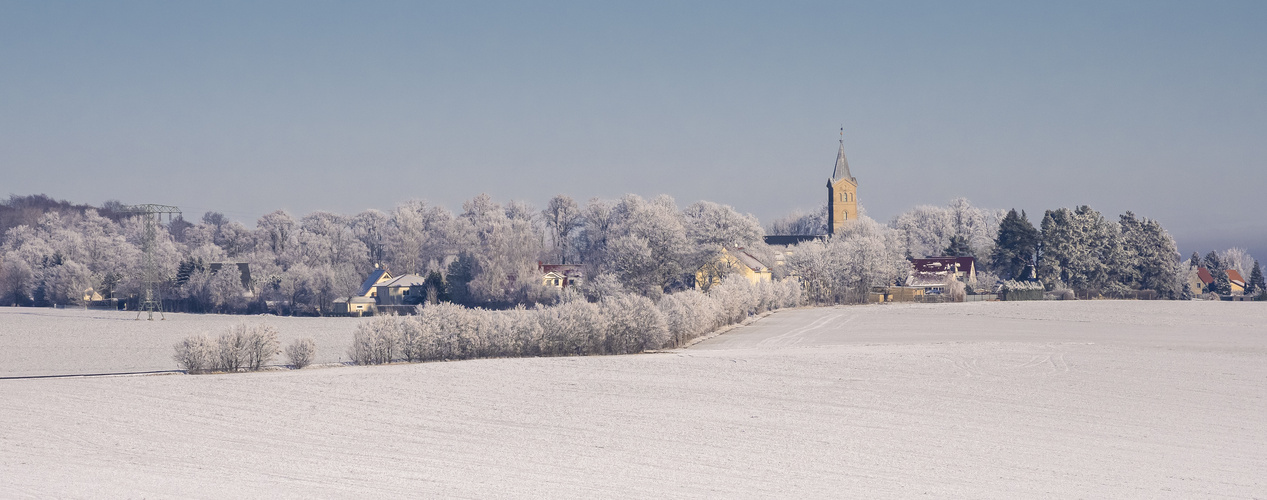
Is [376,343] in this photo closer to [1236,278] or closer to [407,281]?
[407,281]

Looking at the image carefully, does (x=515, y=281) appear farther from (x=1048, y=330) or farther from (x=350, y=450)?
(x=350, y=450)

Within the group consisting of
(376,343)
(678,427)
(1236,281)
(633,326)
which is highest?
(1236,281)

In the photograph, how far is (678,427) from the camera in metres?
19.3

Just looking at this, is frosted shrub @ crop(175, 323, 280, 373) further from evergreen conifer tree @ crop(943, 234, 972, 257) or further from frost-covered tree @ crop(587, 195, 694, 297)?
evergreen conifer tree @ crop(943, 234, 972, 257)

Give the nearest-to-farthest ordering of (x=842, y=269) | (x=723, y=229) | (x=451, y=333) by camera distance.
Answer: (x=451, y=333) < (x=723, y=229) < (x=842, y=269)

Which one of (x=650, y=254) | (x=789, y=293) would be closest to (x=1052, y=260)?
(x=789, y=293)

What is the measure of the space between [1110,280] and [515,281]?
50.2 m

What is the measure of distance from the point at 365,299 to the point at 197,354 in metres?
58.0

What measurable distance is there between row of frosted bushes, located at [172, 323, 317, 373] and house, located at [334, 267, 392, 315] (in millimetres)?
48454

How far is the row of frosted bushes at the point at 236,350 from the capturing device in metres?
31.3

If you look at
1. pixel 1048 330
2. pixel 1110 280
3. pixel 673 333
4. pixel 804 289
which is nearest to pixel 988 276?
pixel 1110 280

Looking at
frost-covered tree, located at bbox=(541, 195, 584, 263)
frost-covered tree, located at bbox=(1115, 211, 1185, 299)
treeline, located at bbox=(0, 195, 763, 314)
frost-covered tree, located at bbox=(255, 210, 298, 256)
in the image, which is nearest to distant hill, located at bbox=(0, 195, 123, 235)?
treeline, located at bbox=(0, 195, 763, 314)

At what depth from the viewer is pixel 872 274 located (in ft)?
262

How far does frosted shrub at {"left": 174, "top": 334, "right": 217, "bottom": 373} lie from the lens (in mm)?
31234
